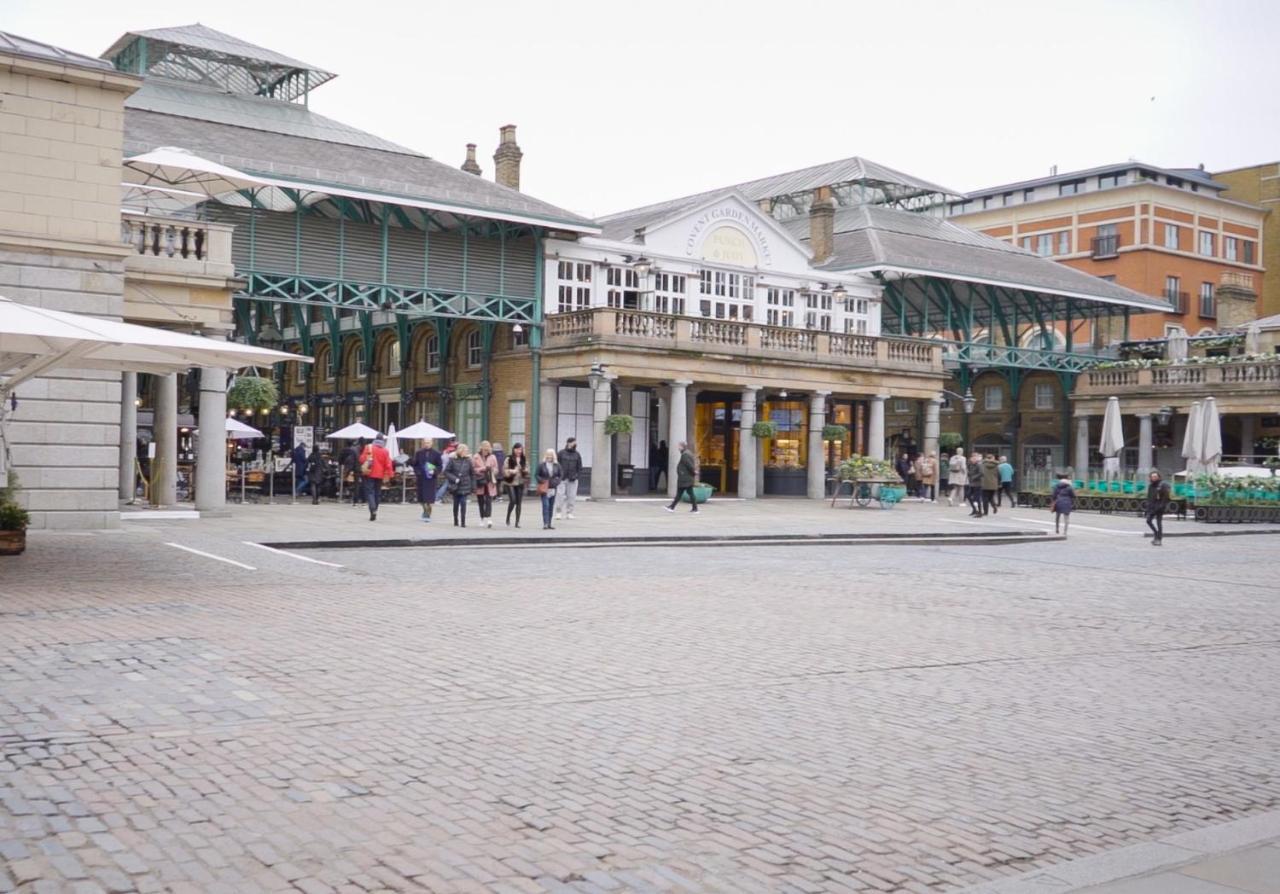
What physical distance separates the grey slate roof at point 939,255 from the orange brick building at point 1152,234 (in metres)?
10.7

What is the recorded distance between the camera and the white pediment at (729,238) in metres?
40.7

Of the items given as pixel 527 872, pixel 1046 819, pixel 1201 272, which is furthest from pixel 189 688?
pixel 1201 272

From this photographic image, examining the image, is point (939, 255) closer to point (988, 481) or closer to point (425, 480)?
point (988, 481)

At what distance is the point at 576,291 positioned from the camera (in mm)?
39094

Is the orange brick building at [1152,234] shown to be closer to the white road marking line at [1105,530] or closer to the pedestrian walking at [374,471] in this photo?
the white road marking line at [1105,530]

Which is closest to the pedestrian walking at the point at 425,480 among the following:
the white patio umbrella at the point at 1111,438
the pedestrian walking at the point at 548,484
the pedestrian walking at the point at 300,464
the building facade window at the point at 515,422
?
the pedestrian walking at the point at 548,484

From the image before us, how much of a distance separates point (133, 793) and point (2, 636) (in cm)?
450

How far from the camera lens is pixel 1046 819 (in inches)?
224

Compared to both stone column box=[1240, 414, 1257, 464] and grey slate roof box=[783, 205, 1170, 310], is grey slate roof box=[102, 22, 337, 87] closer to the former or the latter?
grey slate roof box=[783, 205, 1170, 310]

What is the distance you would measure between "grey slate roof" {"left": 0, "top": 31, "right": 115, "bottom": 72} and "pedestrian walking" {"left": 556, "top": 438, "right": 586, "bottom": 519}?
36.6ft

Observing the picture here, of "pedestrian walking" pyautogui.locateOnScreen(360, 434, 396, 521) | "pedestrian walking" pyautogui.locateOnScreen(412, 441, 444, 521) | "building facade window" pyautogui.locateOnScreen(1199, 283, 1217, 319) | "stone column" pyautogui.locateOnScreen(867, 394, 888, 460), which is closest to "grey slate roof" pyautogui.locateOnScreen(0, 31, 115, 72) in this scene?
"pedestrian walking" pyautogui.locateOnScreen(360, 434, 396, 521)

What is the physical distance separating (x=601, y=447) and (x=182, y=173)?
15.0 metres

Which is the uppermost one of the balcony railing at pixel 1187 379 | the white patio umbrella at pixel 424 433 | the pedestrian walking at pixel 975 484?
the balcony railing at pixel 1187 379

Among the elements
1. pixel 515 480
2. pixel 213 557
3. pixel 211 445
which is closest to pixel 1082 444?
pixel 515 480
